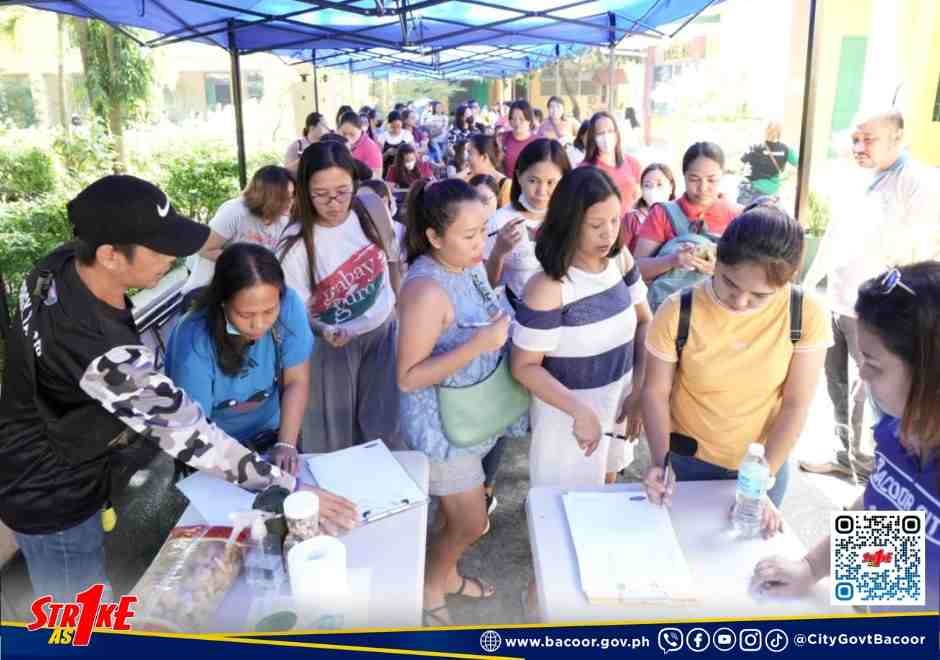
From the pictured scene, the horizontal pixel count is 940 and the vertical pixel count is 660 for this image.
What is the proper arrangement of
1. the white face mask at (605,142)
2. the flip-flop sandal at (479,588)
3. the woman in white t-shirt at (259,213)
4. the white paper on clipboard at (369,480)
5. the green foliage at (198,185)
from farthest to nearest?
1. the green foliage at (198,185)
2. the white face mask at (605,142)
3. the woman in white t-shirt at (259,213)
4. the flip-flop sandal at (479,588)
5. the white paper on clipboard at (369,480)

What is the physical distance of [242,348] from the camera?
1.78 m

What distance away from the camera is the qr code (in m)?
1.18

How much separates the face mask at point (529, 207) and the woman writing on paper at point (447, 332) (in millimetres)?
879

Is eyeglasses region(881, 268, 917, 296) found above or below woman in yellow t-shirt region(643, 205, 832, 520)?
above

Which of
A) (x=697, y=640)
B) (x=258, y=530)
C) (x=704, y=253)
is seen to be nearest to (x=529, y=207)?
(x=704, y=253)

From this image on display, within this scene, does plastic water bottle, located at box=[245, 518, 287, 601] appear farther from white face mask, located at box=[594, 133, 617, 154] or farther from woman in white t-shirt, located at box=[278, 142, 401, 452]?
white face mask, located at box=[594, 133, 617, 154]

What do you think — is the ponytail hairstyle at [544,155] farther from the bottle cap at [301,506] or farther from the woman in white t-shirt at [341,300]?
the bottle cap at [301,506]

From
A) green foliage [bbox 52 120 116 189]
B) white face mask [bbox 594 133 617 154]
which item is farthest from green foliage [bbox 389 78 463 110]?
white face mask [bbox 594 133 617 154]

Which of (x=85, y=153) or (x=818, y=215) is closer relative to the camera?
(x=818, y=215)

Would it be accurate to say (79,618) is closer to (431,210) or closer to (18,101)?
(431,210)

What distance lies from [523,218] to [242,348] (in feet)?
4.48

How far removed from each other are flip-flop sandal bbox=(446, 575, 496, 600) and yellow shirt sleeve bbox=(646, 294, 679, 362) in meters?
1.08

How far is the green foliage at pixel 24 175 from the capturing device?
5.92 m

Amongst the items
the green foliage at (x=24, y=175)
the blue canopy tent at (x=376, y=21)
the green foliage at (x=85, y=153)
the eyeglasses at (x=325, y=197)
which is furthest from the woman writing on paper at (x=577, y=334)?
the green foliage at (x=85, y=153)
